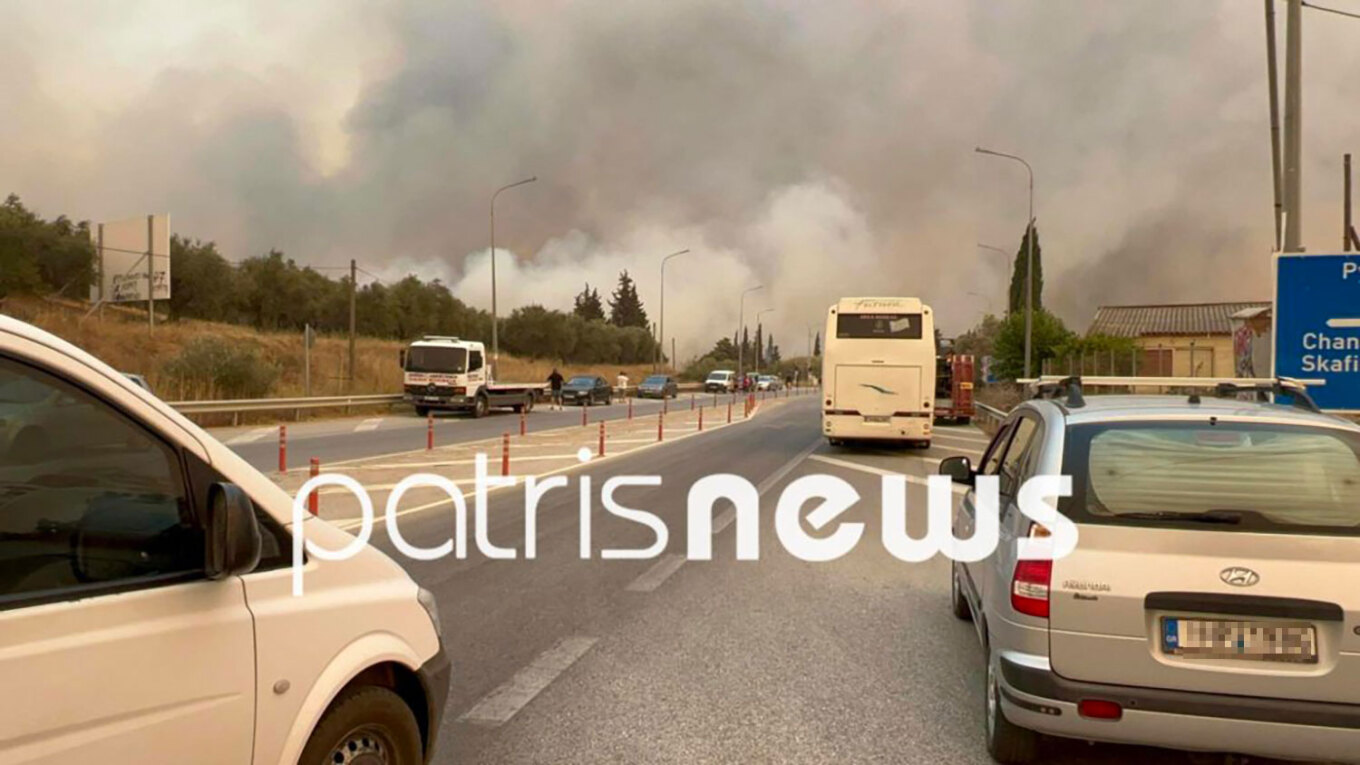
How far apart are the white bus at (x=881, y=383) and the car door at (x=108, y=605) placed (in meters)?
18.3

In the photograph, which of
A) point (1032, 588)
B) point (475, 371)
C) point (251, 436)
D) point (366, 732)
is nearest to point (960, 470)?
point (1032, 588)

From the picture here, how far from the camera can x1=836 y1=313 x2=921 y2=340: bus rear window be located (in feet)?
67.6

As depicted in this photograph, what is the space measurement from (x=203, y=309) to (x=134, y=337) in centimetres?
1665

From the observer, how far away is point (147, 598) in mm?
2215

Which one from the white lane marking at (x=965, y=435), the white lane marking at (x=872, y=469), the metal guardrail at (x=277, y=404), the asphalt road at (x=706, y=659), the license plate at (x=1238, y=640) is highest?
the license plate at (x=1238, y=640)

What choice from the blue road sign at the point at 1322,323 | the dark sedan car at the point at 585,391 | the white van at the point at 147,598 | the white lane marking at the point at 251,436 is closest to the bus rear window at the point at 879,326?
the blue road sign at the point at 1322,323

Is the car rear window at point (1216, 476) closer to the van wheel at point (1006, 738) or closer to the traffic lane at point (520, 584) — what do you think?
the van wheel at point (1006, 738)

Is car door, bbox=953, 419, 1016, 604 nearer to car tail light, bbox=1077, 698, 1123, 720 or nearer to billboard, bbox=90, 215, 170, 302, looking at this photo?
car tail light, bbox=1077, 698, 1123, 720

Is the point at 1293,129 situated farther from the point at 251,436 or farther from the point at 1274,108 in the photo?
the point at 251,436

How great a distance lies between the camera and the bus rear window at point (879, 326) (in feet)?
67.6

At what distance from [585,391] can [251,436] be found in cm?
2415

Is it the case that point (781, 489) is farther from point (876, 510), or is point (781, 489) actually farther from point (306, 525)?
point (306, 525)

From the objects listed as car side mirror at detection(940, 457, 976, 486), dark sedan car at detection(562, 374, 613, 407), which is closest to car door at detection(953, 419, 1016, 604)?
car side mirror at detection(940, 457, 976, 486)

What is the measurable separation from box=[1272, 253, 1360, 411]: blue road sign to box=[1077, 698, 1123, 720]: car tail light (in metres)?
8.70
